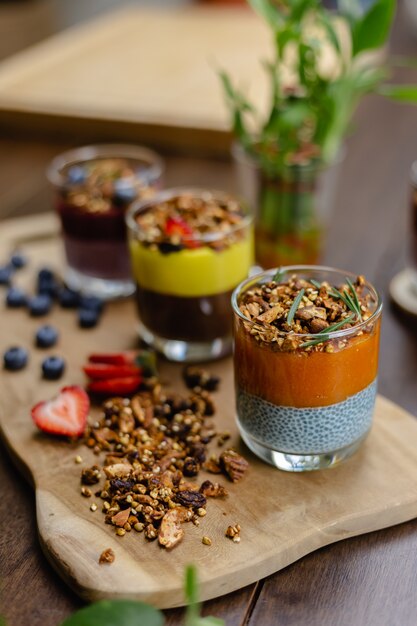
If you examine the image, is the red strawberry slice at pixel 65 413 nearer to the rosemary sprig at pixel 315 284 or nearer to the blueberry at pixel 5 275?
the rosemary sprig at pixel 315 284

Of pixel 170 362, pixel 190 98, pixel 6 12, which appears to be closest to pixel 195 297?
pixel 170 362

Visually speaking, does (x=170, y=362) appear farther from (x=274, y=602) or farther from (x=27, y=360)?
(x=274, y=602)

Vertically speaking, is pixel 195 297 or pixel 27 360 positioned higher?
pixel 195 297

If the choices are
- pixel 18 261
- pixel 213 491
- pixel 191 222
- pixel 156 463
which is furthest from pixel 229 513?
pixel 18 261

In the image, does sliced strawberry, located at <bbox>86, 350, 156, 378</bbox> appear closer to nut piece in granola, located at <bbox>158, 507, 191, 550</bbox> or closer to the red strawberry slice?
the red strawberry slice

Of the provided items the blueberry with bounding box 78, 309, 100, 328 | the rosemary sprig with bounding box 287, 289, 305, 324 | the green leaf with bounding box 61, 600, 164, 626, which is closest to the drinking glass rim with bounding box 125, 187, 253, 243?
the blueberry with bounding box 78, 309, 100, 328
